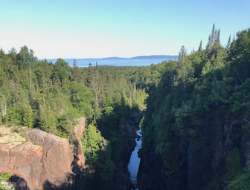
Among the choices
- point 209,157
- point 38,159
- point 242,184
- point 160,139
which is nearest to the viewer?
point 242,184

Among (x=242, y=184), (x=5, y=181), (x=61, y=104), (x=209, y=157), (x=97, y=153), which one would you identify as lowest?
(x=97, y=153)

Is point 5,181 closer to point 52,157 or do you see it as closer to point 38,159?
point 38,159

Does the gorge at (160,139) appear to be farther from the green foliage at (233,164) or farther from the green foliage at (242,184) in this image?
the green foliage at (233,164)

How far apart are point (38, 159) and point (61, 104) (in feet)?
50.5

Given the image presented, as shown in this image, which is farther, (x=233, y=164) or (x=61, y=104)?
(x=61, y=104)

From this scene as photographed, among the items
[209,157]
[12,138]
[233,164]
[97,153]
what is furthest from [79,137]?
[233,164]

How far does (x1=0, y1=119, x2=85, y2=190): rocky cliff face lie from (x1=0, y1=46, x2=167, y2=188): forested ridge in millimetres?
2562

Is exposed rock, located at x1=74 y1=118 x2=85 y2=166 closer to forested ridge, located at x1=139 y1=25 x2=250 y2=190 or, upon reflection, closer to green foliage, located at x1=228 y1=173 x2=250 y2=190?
forested ridge, located at x1=139 y1=25 x2=250 y2=190

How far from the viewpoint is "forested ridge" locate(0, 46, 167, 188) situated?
104 feet

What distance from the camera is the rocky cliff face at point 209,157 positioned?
22625 mm

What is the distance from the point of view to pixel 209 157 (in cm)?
2734

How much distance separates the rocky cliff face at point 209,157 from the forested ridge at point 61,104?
10.4 meters

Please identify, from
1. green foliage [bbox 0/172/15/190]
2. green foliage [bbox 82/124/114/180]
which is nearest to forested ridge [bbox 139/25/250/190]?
green foliage [bbox 82/124/114/180]

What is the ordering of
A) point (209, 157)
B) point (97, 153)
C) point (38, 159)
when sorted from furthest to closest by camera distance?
1. point (97, 153)
2. point (209, 157)
3. point (38, 159)
